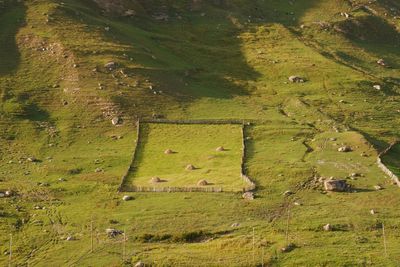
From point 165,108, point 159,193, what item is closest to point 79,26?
point 165,108

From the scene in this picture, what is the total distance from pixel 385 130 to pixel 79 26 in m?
41.4

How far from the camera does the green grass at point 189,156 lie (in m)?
58.7

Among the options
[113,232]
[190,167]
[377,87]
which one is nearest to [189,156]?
[190,167]

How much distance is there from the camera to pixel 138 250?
46.9 m

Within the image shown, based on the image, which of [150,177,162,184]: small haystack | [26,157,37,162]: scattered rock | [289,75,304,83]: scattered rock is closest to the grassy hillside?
[26,157,37,162]: scattered rock

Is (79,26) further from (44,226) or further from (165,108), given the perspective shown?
(44,226)

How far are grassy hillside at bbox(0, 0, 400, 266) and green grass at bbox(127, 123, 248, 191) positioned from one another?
0.59 metres

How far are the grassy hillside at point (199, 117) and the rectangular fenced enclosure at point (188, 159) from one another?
0.67 metres

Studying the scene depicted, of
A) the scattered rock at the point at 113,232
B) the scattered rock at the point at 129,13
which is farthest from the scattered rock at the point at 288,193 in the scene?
the scattered rock at the point at 129,13

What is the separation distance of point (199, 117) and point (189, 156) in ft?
33.0

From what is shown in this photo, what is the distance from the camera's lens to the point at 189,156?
65312mm

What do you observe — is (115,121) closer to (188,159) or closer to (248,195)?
(188,159)

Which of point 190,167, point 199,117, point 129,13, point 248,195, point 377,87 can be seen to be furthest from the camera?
point 129,13

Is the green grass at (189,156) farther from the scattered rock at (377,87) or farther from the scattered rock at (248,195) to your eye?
the scattered rock at (377,87)
